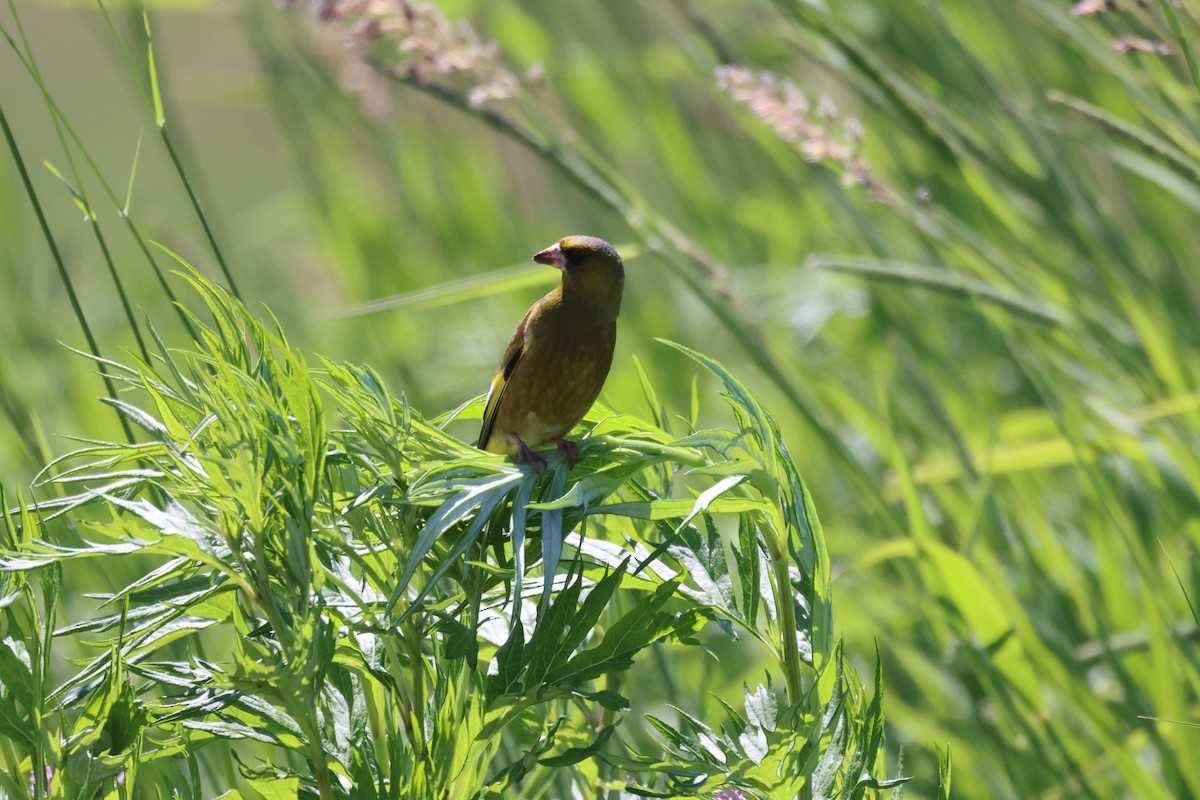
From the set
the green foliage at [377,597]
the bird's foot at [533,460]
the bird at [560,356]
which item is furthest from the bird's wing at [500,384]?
the green foliage at [377,597]

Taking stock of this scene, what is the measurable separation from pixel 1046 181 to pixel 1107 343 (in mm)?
202

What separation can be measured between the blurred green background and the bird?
4.2 inches

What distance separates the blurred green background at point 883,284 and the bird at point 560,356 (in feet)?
0.35

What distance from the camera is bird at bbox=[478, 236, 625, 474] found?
79cm

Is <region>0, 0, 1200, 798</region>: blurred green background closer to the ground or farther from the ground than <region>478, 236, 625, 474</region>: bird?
closer to the ground

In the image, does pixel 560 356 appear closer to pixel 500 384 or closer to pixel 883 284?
pixel 500 384

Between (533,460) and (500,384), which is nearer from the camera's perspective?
(533,460)

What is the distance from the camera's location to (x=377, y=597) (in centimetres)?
59

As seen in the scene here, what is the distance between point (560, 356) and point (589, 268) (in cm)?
10

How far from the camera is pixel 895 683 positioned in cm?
131

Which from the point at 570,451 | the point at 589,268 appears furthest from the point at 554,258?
the point at 570,451

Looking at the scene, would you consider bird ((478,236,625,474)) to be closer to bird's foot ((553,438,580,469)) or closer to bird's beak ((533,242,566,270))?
bird's beak ((533,242,566,270))

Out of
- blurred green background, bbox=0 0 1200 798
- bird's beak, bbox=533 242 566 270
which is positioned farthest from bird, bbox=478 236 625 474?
blurred green background, bbox=0 0 1200 798

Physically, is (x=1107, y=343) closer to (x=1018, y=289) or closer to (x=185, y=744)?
(x=1018, y=289)
